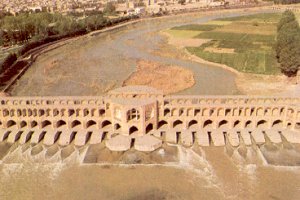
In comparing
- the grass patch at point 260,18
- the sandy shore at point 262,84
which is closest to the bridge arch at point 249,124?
the sandy shore at point 262,84

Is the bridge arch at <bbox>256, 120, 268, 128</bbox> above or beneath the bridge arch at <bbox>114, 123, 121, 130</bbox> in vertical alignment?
beneath

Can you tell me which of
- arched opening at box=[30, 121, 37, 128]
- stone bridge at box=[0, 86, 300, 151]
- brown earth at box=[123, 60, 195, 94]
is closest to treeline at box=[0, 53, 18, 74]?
brown earth at box=[123, 60, 195, 94]

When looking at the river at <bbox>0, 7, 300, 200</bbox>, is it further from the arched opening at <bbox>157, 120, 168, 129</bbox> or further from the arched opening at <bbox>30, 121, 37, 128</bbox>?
the arched opening at <bbox>157, 120, 168, 129</bbox>

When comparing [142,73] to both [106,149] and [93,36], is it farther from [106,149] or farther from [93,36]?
[93,36]

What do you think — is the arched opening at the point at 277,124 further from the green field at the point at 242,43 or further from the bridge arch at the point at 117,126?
the green field at the point at 242,43

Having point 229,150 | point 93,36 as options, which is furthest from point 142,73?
point 93,36
